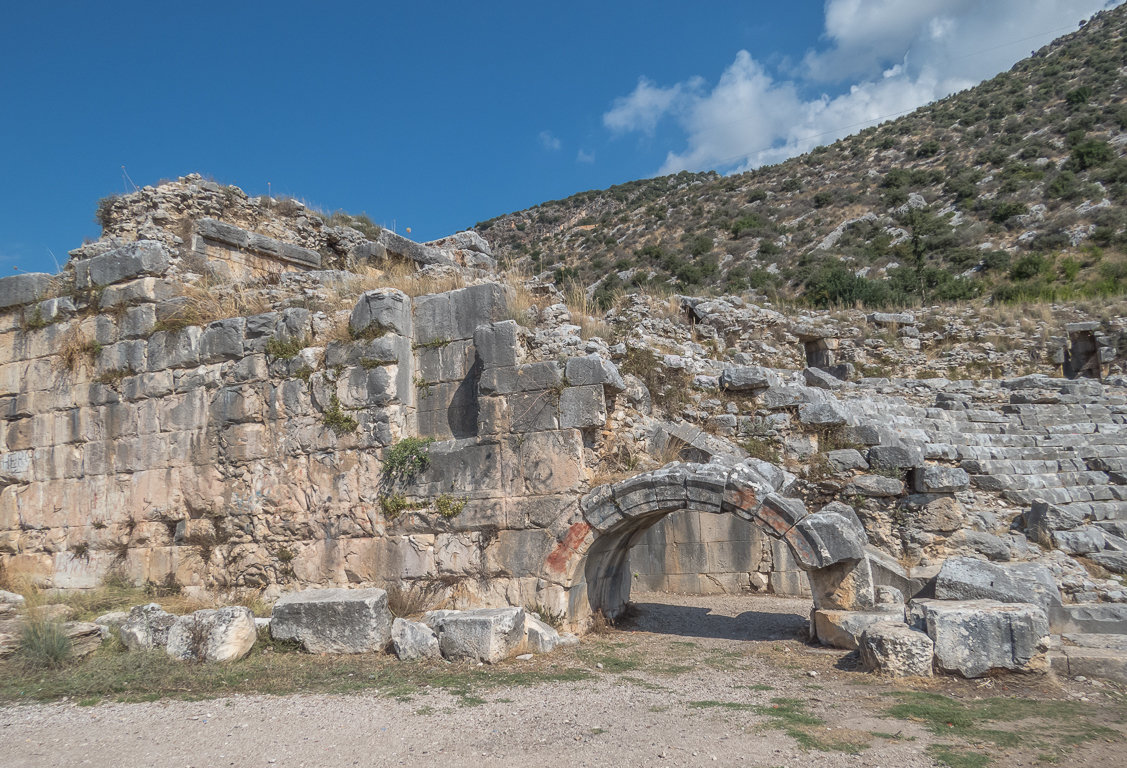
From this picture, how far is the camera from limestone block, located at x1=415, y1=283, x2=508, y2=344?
28.2ft

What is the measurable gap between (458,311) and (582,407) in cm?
198

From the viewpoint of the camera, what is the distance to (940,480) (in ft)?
32.7

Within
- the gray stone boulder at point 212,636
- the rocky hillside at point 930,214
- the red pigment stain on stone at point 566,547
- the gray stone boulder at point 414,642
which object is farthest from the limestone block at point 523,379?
the rocky hillside at point 930,214

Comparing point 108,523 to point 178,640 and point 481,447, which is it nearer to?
point 178,640

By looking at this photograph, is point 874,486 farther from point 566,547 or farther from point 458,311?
point 458,311

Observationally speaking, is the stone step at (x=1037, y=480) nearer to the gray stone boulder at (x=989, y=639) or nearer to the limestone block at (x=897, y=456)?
the limestone block at (x=897, y=456)

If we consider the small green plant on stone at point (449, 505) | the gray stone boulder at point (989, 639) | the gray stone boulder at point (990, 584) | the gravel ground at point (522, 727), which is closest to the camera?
the gravel ground at point (522, 727)

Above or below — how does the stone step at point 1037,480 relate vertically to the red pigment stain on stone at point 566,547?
above

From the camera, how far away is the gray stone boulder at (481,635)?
6902 mm

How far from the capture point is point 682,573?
11570 millimetres

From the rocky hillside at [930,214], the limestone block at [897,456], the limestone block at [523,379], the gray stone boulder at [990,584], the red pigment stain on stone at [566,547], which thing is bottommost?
the gray stone boulder at [990,584]

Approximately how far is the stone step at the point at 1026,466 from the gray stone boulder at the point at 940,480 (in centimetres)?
217

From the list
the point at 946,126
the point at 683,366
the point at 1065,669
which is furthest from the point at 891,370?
the point at 946,126

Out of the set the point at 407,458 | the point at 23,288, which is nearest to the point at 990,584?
the point at 407,458
